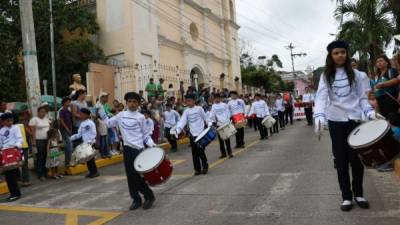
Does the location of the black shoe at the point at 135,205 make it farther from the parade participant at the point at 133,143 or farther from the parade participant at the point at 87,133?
the parade participant at the point at 87,133

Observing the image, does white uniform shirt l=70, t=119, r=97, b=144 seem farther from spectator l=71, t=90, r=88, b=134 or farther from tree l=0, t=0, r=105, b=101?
tree l=0, t=0, r=105, b=101

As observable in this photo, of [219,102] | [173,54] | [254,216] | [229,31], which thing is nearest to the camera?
[254,216]

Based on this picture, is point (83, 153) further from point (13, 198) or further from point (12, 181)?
point (13, 198)

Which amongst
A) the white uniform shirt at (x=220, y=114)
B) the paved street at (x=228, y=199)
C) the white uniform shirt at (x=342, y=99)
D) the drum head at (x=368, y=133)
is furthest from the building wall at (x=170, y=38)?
the drum head at (x=368, y=133)

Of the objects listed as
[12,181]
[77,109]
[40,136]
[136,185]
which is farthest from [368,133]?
[77,109]

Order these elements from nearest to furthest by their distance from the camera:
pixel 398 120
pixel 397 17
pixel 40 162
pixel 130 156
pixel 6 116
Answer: pixel 398 120 → pixel 130 156 → pixel 6 116 → pixel 40 162 → pixel 397 17

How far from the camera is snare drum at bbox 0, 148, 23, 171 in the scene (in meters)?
9.01

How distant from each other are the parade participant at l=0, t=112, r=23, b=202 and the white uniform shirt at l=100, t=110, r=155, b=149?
2628 millimetres

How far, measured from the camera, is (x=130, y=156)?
25.3 feet

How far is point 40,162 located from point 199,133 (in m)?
4.02

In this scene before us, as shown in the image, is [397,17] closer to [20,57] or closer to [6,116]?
[6,116]

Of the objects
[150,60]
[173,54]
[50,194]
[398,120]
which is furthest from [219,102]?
[173,54]

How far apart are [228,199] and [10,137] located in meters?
4.56

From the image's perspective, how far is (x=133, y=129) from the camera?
7789 millimetres
